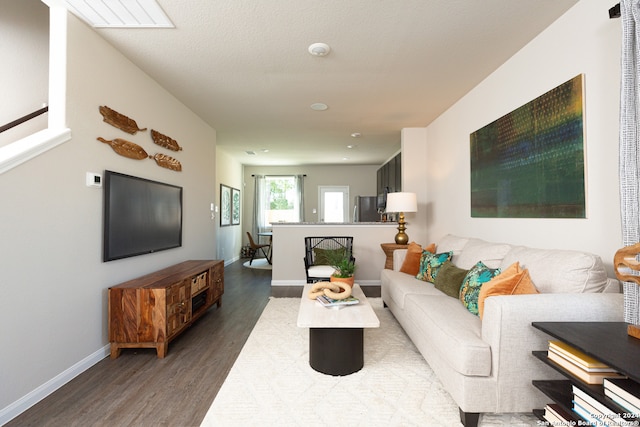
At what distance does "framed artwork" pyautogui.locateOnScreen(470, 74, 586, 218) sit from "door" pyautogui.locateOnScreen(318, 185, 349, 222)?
5.31m

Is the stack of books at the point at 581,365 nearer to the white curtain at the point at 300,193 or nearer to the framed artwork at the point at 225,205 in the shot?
the framed artwork at the point at 225,205

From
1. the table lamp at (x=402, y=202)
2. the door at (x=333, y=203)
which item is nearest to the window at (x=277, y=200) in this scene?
the door at (x=333, y=203)

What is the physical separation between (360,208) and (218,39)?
515 centimetres

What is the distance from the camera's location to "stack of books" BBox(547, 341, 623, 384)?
47.9 inches

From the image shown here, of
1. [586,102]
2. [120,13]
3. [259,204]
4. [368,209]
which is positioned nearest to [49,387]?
[120,13]

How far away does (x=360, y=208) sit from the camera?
7.00 m

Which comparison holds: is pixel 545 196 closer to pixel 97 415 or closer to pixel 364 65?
pixel 364 65

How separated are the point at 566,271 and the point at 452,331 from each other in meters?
0.77

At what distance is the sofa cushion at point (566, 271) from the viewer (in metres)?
1.65

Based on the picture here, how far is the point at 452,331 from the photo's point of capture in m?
1.75

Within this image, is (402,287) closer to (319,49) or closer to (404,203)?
(404,203)

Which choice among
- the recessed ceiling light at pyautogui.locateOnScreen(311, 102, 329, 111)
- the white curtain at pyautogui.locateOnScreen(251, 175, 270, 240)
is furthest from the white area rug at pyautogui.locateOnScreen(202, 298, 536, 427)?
the white curtain at pyautogui.locateOnScreen(251, 175, 270, 240)

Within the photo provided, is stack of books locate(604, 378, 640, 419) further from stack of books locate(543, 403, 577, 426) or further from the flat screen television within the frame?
the flat screen television

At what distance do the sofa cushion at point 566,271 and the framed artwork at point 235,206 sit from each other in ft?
21.2
